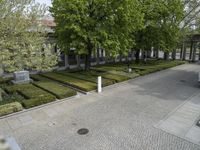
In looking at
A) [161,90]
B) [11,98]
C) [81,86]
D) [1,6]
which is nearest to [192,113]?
[161,90]

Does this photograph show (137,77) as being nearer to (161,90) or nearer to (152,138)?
(161,90)

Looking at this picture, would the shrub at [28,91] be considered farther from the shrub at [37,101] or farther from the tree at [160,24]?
the tree at [160,24]

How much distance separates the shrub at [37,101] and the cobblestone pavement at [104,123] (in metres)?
0.44

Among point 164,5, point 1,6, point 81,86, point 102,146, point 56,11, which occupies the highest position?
point 164,5

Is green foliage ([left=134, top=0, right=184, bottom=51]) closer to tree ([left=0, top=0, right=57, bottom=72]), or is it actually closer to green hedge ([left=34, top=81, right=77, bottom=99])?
green hedge ([left=34, top=81, right=77, bottom=99])

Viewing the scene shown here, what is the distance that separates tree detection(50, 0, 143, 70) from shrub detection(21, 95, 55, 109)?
597cm

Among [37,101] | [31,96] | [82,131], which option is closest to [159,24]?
[31,96]

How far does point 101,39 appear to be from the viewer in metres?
15.5

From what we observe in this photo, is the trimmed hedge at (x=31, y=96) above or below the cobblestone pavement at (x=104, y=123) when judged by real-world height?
above

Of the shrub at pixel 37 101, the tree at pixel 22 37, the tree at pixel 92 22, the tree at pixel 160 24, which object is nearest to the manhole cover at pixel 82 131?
the shrub at pixel 37 101

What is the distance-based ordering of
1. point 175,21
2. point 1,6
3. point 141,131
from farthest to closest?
point 175,21 < point 1,6 < point 141,131

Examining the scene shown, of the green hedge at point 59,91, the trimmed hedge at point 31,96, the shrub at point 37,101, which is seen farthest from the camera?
the green hedge at point 59,91

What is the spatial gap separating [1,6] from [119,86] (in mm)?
9913

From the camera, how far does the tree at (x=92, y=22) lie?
1467cm
